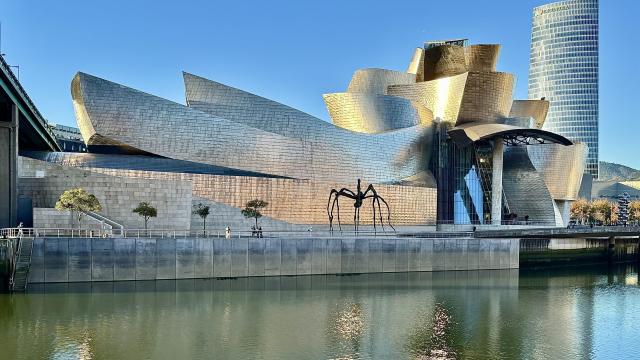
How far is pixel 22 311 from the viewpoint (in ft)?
79.4

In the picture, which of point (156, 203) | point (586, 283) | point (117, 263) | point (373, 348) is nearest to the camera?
point (373, 348)

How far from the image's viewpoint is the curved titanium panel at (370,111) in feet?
189

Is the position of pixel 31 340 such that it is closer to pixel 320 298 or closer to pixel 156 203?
pixel 320 298

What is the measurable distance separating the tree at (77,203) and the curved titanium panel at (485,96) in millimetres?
36197

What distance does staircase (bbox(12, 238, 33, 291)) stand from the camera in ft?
91.2

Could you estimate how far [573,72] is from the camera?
14800 centimetres

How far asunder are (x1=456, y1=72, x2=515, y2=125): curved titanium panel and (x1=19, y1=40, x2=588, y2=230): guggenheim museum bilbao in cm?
10

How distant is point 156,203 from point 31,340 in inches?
691

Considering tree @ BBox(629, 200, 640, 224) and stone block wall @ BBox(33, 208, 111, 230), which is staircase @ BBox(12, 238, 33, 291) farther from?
tree @ BBox(629, 200, 640, 224)

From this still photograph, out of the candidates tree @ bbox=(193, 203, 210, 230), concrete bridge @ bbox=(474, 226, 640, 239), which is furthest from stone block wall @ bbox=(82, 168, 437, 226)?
concrete bridge @ bbox=(474, 226, 640, 239)

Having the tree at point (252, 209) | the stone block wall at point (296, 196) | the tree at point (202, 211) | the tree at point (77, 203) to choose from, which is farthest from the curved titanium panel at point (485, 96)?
the tree at point (77, 203)

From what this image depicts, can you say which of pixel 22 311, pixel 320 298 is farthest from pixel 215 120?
pixel 22 311

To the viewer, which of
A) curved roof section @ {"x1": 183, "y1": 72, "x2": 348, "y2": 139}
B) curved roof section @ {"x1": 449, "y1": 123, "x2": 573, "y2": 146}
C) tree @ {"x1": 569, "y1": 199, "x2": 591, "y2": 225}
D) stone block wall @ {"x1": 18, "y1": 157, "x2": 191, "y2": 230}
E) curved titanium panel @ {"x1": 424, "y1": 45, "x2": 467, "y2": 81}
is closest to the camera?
stone block wall @ {"x1": 18, "y1": 157, "x2": 191, "y2": 230}

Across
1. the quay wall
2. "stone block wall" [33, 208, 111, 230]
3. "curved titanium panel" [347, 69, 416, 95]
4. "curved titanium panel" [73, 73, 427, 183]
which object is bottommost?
the quay wall
